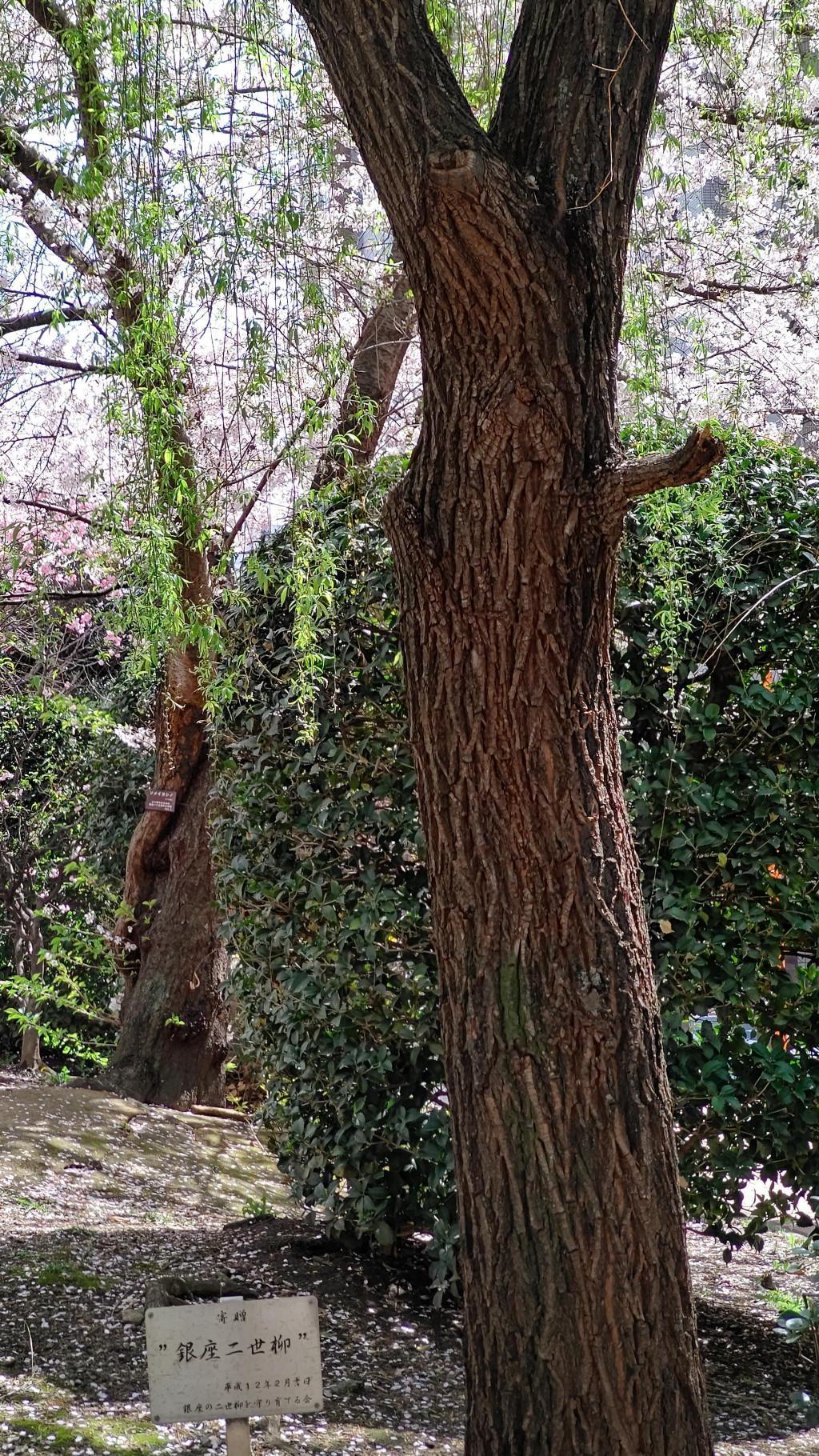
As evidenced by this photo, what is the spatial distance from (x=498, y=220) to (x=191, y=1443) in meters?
2.79

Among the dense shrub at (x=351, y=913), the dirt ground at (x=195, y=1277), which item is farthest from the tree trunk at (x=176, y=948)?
the dense shrub at (x=351, y=913)

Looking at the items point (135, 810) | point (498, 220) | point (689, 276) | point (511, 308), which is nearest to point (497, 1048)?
point (511, 308)

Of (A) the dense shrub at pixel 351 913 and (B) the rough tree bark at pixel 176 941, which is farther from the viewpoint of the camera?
(B) the rough tree bark at pixel 176 941

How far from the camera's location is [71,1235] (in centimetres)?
427

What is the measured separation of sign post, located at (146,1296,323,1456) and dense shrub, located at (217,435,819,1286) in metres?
1.21

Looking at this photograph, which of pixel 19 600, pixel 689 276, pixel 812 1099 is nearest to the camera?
pixel 812 1099

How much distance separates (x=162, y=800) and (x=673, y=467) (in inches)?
180

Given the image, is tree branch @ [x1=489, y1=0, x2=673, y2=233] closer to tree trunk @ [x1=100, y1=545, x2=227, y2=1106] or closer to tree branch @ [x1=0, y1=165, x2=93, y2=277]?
tree branch @ [x1=0, y1=165, x2=93, y2=277]

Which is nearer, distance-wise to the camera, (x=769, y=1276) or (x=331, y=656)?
(x=331, y=656)

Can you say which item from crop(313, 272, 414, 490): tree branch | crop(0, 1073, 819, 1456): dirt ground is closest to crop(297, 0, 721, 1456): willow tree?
crop(0, 1073, 819, 1456): dirt ground

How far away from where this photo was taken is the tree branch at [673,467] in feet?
7.44

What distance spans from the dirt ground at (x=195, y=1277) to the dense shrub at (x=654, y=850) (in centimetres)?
26

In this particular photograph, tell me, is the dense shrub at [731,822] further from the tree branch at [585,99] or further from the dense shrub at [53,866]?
the dense shrub at [53,866]

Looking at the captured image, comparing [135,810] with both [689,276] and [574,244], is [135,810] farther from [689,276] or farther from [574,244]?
[574,244]
